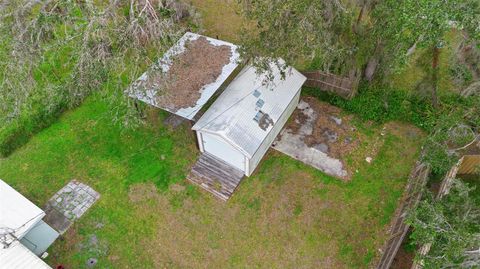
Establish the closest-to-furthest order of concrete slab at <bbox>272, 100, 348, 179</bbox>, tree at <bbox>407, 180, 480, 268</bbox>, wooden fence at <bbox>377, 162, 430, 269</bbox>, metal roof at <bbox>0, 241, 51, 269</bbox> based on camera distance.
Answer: tree at <bbox>407, 180, 480, 268</bbox>, metal roof at <bbox>0, 241, 51, 269</bbox>, wooden fence at <bbox>377, 162, 430, 269</bbox>, concrete slab at <bbox>272, 100, 348, 179</bbox>

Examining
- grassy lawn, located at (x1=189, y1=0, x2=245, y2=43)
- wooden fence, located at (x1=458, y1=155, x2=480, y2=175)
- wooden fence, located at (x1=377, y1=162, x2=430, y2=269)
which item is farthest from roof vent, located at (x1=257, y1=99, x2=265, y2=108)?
wooden fence, located at (x1=458, y1=155, x2=480, y2=175)

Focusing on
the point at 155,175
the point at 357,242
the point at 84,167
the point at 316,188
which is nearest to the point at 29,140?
the point at 84,167

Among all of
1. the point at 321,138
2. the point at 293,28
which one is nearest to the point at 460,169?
the point at 321,138

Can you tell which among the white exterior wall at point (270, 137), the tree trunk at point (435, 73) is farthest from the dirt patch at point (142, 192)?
the tree trunk at point (435, 73)

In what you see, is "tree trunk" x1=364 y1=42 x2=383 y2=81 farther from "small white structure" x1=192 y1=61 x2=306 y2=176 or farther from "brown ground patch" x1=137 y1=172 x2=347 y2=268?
"brown ground patch" x1=137 y1=172 x2=347 y2=268

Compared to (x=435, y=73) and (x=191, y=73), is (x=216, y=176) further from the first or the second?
(x=435, y=73)
